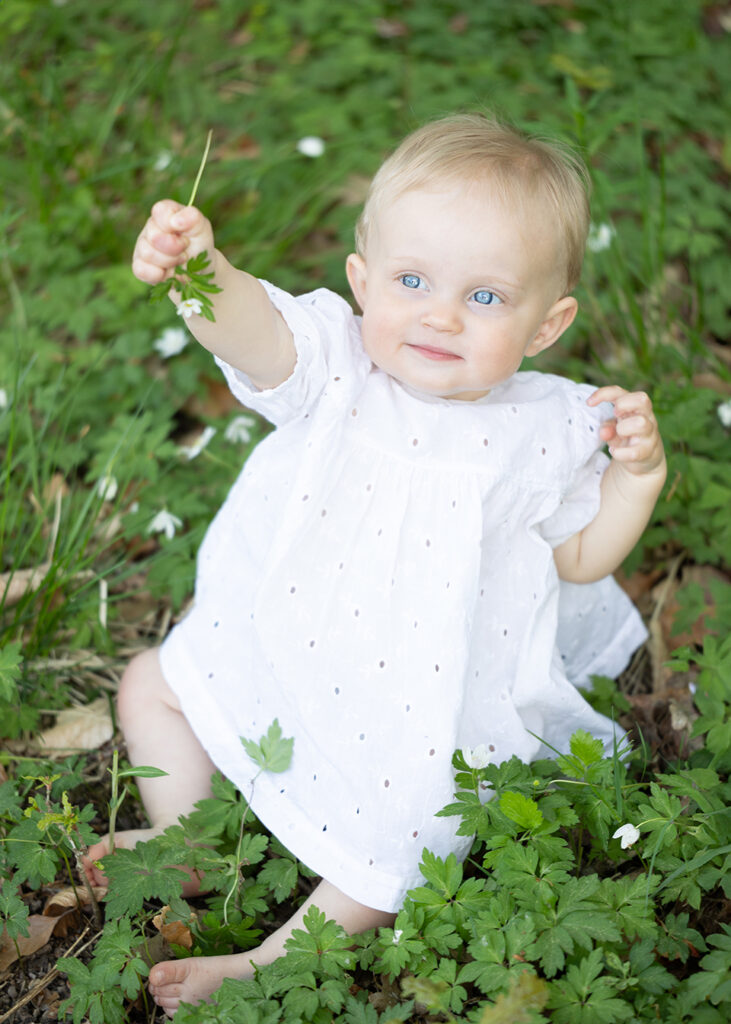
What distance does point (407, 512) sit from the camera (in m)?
1.89

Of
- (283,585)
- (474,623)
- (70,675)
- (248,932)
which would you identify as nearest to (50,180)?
(70,675)

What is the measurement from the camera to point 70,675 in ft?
8.03

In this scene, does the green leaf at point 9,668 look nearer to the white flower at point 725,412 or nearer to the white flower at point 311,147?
the white flower at point 725,412

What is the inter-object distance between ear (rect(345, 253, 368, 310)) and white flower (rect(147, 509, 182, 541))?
0.89 meters

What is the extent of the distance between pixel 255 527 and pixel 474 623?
1.69 ft

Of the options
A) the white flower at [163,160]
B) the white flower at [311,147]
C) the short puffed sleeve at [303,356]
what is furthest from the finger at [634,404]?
the white flower at [163,160]

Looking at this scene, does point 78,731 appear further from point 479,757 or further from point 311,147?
point 311,147

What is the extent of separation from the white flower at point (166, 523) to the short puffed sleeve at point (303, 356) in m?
0.74

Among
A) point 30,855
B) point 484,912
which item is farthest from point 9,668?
point 484,912

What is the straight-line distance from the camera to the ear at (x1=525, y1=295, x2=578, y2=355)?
6.25 ft

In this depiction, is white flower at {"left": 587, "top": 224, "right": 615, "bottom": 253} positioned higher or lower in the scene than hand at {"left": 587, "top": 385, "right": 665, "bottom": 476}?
lower

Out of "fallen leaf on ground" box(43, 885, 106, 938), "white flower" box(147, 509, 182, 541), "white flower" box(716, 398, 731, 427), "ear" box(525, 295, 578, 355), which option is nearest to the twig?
"fallen leaf on ground" box(43, 885, 106, 938)

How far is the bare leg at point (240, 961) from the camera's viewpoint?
5.72 ft

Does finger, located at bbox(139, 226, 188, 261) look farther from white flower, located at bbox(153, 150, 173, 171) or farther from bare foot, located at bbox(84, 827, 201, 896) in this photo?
white flower, located at bbox(153, 150, 173, 171)
